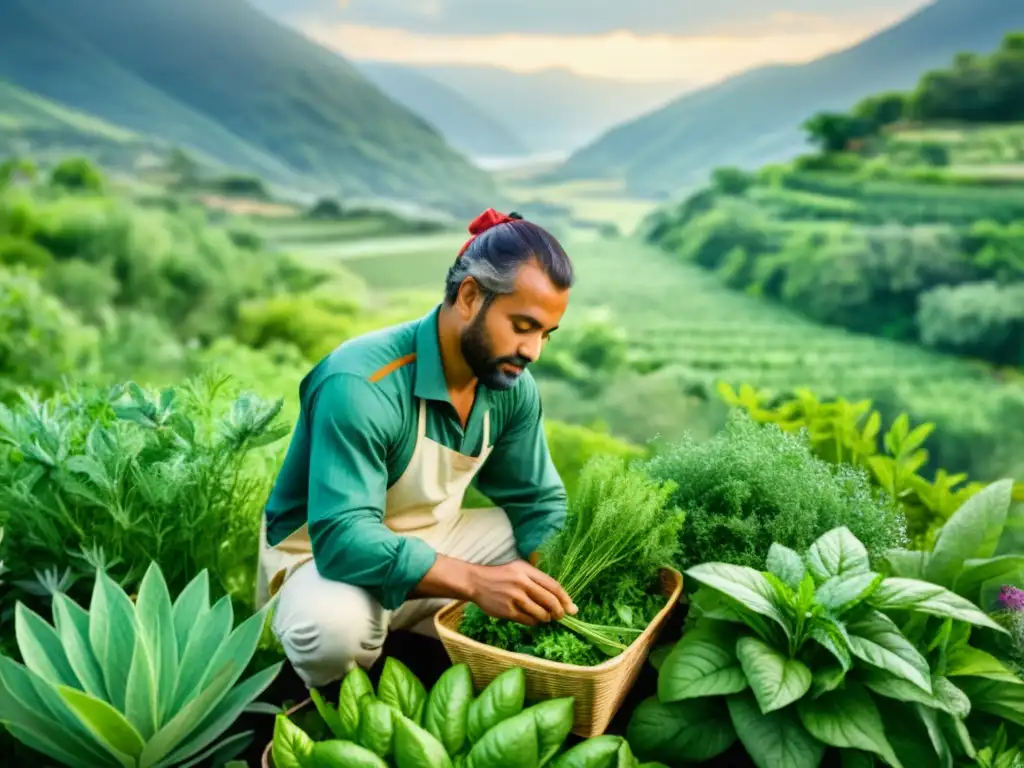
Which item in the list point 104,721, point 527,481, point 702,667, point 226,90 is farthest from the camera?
point 226,90

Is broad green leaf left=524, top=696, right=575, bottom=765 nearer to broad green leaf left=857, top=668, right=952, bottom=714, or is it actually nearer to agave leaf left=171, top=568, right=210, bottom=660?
broad green leaf left=857, top=668, right=952, bottom=714

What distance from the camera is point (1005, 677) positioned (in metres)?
1.73

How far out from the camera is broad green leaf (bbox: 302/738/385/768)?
1519 mm

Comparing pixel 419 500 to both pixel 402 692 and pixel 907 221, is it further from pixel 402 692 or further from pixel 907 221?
pixel 907 221

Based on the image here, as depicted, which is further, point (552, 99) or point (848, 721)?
point (552, 99)

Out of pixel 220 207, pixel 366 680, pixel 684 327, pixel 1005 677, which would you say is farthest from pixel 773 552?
pixel 220 207

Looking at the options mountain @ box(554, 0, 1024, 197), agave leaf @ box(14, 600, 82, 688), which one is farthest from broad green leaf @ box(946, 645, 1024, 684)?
mountain @ box(554, 0, 1024, 197)

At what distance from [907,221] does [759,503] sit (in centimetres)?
273

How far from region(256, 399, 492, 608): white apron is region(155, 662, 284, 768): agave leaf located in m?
0.35

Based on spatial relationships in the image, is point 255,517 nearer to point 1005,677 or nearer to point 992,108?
point 1005,677

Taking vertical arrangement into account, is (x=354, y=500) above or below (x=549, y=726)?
above

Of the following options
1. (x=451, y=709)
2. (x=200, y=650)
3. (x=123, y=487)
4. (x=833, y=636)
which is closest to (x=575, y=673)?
(x=451, y=709)

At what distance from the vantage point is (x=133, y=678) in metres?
1.58

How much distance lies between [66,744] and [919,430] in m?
2.08
